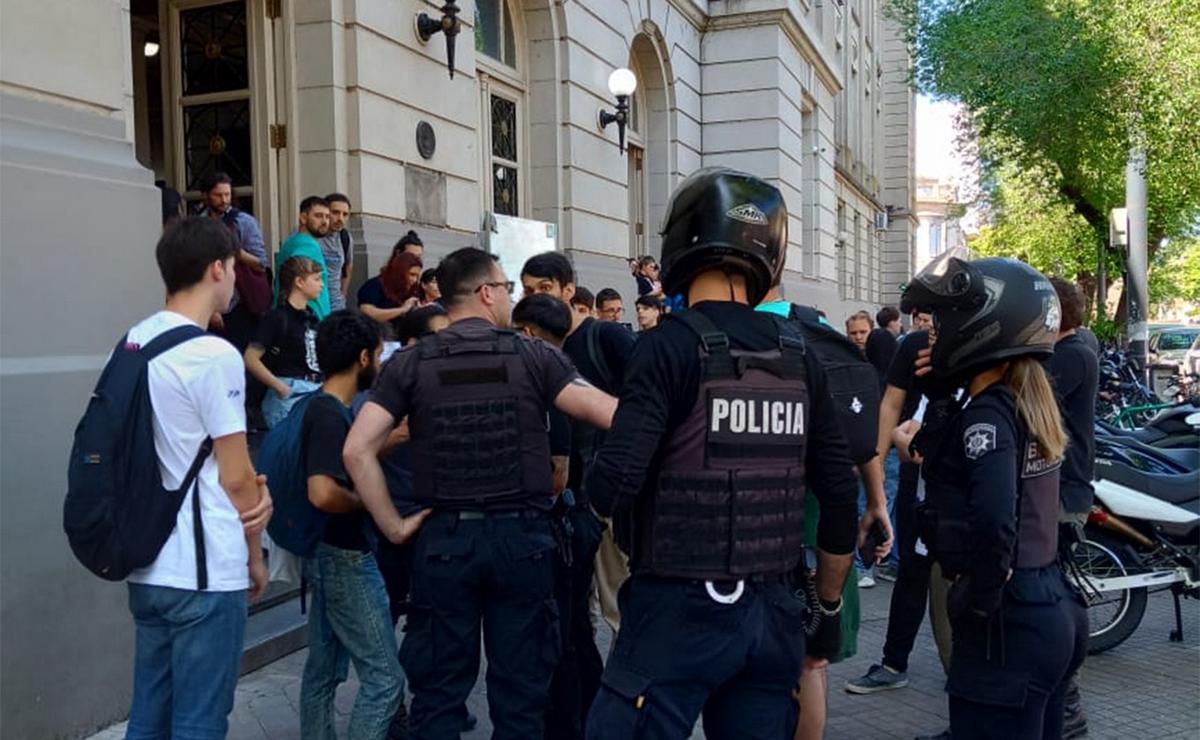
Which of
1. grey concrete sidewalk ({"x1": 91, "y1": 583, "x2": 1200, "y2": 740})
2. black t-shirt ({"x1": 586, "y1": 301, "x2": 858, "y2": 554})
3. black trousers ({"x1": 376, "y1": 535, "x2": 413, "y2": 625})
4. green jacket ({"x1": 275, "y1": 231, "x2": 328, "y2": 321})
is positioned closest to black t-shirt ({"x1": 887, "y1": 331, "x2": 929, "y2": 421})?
grey concrete sidewalk ({"x1": 91, "y1": 583, "x2": 1200, "y2": 740})

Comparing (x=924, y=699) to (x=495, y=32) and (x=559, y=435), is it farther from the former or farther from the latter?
(x=495, y=32)

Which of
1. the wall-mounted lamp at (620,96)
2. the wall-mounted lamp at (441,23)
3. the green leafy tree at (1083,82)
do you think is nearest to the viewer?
the wall-mounted lamp at (441,23)

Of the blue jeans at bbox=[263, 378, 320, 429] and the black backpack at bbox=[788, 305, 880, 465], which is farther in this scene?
the blue jeans at bbox=[263, 378, 320, 429]

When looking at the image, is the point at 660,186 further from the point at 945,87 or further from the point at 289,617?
the point at 289,617

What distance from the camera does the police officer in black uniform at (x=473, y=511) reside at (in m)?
3.42

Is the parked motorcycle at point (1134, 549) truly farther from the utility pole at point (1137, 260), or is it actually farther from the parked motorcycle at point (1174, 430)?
the utility pole at point (1137, 260)

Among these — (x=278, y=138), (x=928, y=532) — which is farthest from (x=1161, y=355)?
(x=928, y=532)

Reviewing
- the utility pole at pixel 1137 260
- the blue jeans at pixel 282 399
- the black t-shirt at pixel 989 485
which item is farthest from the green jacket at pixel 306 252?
the utility pole at pixel 1137 260

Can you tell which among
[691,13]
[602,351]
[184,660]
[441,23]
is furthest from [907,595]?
[691,13]

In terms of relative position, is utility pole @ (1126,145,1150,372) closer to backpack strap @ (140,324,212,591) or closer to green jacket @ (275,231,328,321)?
green jacket @ (275,231,328,321)

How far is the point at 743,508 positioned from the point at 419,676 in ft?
4.78

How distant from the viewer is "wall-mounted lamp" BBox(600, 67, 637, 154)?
41.1 ft

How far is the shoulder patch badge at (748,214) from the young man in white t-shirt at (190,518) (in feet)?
4.84

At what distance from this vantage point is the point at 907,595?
16.7ft
